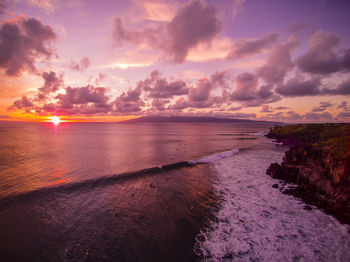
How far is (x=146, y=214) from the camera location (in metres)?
12.9

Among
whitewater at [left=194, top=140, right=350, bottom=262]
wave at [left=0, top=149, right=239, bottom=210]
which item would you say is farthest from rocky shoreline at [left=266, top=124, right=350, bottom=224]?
wave at [left=0, top=149, right=239, bottom=210]

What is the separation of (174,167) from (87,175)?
13083 millimetres

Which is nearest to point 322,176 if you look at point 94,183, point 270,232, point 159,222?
point 270,232

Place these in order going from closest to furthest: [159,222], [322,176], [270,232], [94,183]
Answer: [270,232] → [159,222] → [322,176] → [94,183]

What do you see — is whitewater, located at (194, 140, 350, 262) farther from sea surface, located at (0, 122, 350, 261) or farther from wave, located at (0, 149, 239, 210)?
wave, located at (0, 149, 239, 210)

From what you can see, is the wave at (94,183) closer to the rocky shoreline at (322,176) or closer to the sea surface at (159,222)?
the sea surface at (159,222)

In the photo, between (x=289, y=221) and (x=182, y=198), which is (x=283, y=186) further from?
(x=182, y=198)

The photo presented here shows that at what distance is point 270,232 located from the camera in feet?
34.6

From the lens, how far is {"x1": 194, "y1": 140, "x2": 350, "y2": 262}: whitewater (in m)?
8.73

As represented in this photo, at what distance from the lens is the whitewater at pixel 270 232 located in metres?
8.73

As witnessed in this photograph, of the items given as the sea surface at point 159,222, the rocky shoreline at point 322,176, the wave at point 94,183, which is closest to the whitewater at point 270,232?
the sea surface at point 159,222

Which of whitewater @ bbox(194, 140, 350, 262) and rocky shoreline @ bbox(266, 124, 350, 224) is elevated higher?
rocky shoreline @ bbox(266, 124, 350, 224)

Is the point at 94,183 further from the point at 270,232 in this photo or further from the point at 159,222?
the point at 270,232

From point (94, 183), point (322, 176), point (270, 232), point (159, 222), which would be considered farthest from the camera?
point (94, 183)
